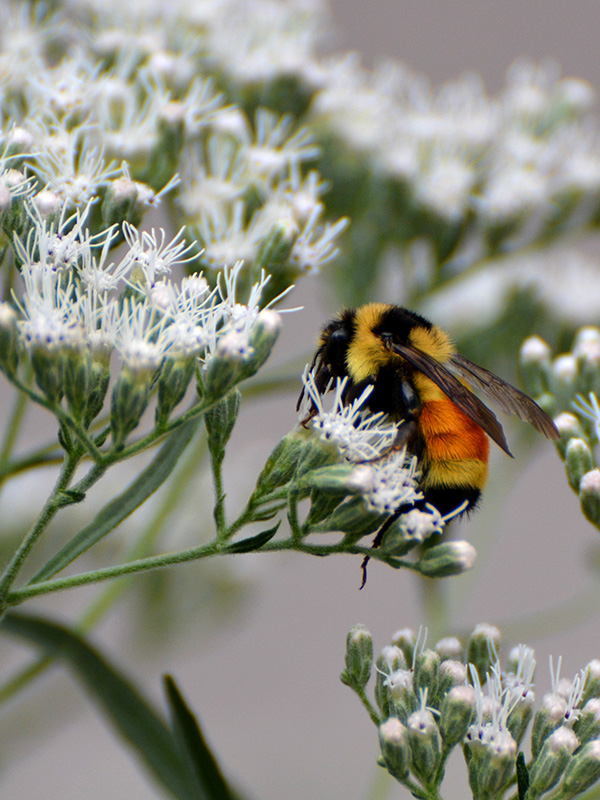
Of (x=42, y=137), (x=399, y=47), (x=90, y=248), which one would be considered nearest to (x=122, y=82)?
(x=42, y=137)

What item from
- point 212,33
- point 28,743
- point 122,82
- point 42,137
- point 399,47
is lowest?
point 28,743

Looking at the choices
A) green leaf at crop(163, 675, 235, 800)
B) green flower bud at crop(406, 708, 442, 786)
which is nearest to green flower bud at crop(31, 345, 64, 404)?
green leaf at crop(163, 675, 235, 800)

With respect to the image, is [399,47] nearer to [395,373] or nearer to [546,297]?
[546,297]

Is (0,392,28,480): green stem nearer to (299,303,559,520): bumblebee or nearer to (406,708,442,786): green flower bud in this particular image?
(299,303,559,520): bumblebee

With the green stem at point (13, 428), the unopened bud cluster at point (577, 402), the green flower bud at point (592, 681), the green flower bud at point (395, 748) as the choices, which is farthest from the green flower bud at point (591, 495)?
the green stem at point (13, 428)

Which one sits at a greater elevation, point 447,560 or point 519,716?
point 447,560

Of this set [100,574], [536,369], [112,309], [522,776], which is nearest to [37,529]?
[100,574]

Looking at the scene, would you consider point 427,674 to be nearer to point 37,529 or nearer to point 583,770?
point 583,770
